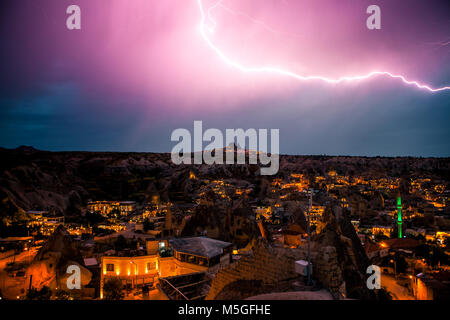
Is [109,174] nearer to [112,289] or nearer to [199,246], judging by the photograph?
[112,289]

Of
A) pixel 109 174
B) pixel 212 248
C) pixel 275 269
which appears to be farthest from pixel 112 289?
pixel 109 174

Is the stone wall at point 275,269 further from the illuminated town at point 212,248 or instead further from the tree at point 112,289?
the tree at point 112,289

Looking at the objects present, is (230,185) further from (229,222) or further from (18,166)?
(229,222)

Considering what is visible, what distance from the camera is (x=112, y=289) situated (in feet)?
50.5

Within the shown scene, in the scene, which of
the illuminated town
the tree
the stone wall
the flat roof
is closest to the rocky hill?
the illuminated town

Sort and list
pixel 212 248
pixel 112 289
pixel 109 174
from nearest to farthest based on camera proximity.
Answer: pixel 112 289
pixel 212 248
pixel 109 174

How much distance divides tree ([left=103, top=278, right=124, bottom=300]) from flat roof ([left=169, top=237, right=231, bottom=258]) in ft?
10.8

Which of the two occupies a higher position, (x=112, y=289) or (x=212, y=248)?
(x=212, y=248)

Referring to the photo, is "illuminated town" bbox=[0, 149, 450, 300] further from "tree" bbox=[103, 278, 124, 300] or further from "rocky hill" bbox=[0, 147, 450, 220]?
"rocky hill" bbox=[0, 147, 450, 220]

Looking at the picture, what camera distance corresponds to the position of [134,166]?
92.8 m

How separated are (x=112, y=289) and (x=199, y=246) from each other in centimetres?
481
